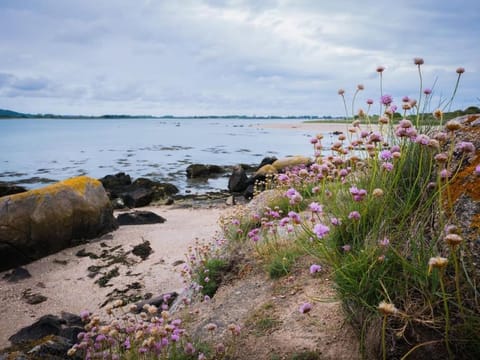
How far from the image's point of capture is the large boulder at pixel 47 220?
9.18 metres

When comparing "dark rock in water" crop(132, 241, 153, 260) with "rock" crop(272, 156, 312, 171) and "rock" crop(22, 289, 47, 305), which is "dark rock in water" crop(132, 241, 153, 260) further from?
"rock" crop(272, 156, 312, 171)

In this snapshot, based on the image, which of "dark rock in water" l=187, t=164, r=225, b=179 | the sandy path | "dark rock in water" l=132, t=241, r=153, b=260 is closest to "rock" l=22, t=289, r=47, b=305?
the sandy path

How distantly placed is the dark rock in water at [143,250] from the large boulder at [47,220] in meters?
1.80

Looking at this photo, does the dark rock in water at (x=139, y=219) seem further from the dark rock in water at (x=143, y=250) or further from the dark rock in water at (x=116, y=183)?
the dark rock in water at (x=116, y=183)

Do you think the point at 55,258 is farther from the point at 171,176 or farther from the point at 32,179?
the point at 32,179

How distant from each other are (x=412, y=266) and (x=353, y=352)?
83 centimetres

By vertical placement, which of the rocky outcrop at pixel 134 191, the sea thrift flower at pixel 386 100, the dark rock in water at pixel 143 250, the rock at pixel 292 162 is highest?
the sea thrift flower at pixel 386 100

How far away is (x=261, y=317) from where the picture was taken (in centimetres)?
379

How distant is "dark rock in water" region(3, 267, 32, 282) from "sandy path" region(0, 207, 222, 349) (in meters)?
0.12

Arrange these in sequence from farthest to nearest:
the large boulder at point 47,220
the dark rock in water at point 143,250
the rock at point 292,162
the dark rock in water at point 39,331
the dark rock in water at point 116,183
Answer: the dark rock in water at point 116,183 → the rock at point 292,162 → the dark rock in water at point 143,250 → the large boulder at point 47,220 → the dark rock in water at point 39,331

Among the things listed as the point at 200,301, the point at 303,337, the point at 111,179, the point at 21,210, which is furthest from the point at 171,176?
the point at 303,337

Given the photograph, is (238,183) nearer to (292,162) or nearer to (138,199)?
(292,162)

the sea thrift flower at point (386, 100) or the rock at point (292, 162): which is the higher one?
the sea thrift flower at point (386, 100)

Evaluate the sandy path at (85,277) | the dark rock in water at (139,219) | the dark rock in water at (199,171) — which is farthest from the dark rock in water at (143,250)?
the dark rock in water at (199,171)
